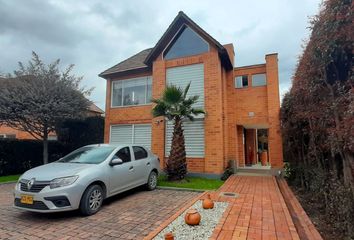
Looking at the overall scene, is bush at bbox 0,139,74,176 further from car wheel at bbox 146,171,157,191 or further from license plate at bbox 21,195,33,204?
car wheel at bbox 146,171,157,191

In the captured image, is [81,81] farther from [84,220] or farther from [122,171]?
[84,220]

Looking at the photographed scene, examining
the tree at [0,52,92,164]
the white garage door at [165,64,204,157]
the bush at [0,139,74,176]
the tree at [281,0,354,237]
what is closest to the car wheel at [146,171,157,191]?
the white garage door at [165,64,204,157]

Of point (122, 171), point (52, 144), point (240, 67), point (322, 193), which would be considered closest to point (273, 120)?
point (240, 67)

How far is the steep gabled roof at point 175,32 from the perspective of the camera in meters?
11.6

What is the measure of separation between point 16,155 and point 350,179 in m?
15.1

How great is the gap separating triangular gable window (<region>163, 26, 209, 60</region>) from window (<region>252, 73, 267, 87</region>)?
3.61 metres

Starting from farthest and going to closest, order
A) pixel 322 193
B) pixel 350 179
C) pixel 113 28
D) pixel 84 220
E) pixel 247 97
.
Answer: pixel 247 97 < pixel 113 28 < pixel 322 193 < pixel 84 220 < pixel 350 179

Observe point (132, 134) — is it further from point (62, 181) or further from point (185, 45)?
point (62, 181)

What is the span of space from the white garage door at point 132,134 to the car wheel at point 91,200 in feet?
24.2

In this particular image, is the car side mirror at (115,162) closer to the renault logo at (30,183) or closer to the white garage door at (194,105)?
the renault logo at (30,183)


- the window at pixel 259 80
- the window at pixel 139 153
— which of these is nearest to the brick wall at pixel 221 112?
the window at pixel 259 80

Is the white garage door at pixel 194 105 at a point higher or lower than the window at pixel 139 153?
higher

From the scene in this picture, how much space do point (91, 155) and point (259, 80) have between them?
416 inches

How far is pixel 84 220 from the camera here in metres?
5.06
